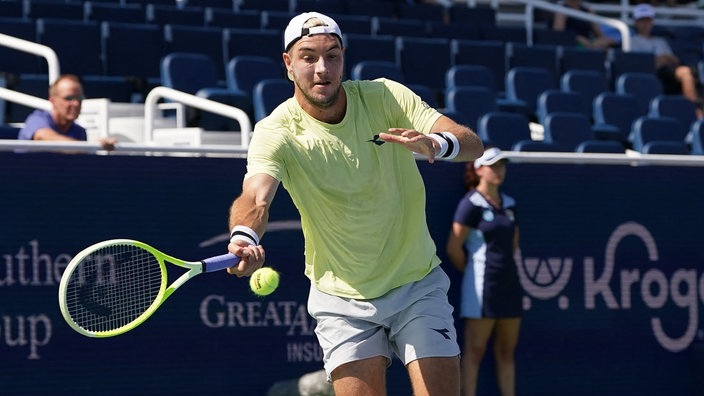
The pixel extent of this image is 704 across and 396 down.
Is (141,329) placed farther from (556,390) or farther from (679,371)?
(679,371)

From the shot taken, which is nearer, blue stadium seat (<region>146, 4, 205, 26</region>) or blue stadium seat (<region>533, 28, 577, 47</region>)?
blue stadium seat (<region>146, 4, 205, 26</region>)

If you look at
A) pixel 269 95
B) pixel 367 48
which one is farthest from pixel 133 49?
pixel 367 48

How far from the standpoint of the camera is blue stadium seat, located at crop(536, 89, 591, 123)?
12852 mm

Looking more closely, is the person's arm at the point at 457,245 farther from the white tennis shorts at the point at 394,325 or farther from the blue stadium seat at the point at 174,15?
the blue stadium seat at the point at 174,15

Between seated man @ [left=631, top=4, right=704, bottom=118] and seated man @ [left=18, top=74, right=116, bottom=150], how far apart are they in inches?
329

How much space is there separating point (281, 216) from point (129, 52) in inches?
149

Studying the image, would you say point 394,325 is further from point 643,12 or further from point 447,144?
point 643,12

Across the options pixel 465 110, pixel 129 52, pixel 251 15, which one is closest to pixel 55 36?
pixel 129 52

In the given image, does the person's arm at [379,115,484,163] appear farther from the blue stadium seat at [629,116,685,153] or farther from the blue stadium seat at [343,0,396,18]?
the blue stadium seat at [343,0,396,18]

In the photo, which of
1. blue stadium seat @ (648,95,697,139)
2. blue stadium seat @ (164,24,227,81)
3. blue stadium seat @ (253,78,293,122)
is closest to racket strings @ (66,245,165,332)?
blue stadium seat @ (253,78,293,122)

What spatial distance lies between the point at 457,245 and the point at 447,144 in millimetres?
4006

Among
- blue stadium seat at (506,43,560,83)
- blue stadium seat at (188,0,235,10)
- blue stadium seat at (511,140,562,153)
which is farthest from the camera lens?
blue stadium seat at (506,43,560,83)

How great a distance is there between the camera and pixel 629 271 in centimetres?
992

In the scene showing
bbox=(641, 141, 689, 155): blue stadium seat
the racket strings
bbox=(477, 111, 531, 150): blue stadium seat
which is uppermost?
bbox=(477, 111, 531, 150): blue stadium seat
